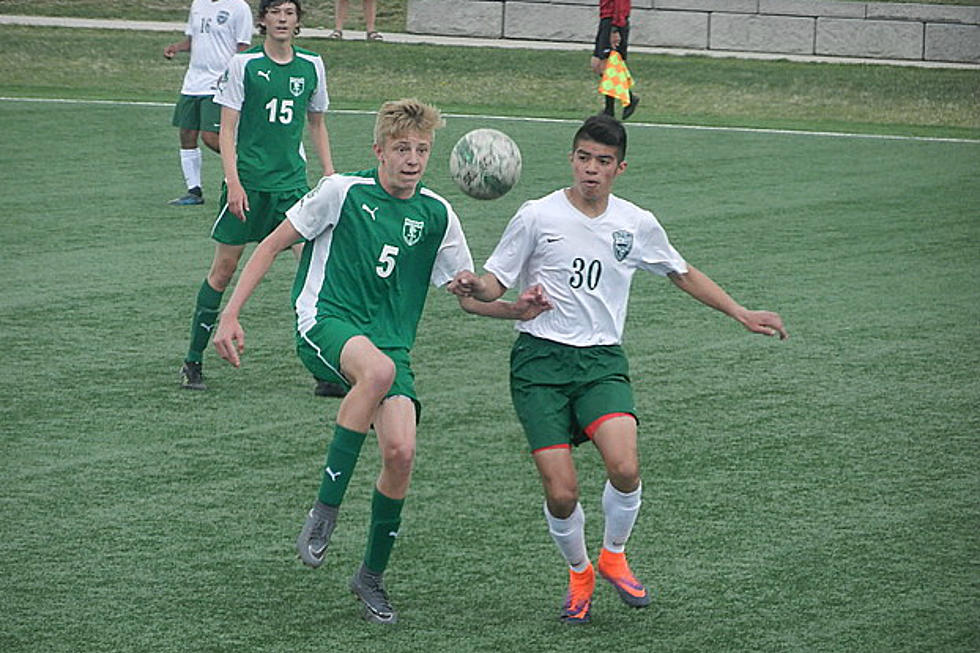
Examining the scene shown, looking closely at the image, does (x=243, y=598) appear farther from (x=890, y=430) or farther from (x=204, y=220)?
(x=204, y=220)

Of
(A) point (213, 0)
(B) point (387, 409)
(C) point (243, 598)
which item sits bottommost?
(C) point (243, 598)

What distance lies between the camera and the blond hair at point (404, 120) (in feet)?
21.5

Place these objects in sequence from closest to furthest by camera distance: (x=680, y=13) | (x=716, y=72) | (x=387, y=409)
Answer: (x=387, y=409) < (x=716, y=72) < (x=680, y=13)

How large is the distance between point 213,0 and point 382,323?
994cm

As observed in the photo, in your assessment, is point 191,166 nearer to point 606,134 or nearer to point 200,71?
point 200,71

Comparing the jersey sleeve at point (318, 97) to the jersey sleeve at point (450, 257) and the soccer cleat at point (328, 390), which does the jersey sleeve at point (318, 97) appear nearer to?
the soccer cleat at point (328, 390)

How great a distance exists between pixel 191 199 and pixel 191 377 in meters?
6.22

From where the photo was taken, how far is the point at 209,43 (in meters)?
15.7

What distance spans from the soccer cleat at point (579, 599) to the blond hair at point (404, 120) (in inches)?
72.7

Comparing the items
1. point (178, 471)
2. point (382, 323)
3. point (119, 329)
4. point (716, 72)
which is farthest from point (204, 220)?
point (716, 72)

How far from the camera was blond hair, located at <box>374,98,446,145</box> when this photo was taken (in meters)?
6.54

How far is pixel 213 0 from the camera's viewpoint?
15.8m

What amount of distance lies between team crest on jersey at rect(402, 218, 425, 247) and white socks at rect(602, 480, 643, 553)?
1250 millimetres

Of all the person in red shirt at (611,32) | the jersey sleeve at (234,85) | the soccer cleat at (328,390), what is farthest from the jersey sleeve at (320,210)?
the person in red shirt at (611,32)
